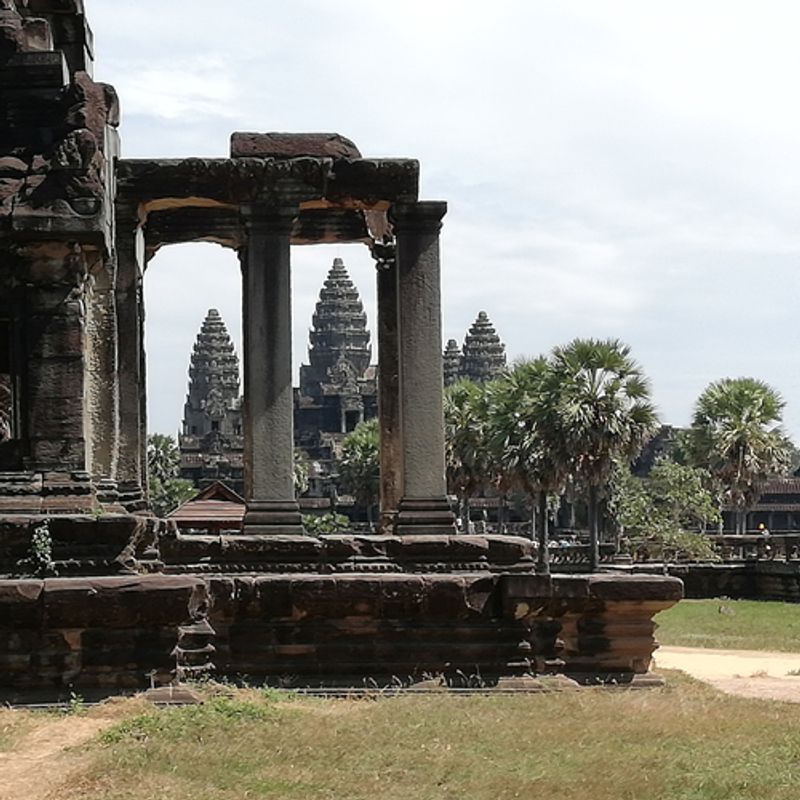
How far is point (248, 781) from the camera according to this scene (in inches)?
313

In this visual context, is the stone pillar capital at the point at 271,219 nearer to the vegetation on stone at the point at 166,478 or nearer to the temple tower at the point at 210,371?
the vegetation on stone at the point at 166,478

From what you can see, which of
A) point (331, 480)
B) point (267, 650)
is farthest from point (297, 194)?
point (331, 480)

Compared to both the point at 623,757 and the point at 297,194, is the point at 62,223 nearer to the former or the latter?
the point at 297,194

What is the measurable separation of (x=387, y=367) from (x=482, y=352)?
326ft

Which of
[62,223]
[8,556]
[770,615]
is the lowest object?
[770,615]

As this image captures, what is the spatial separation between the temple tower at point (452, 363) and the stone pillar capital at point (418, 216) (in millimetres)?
95371

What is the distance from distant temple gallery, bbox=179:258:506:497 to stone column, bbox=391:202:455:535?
263 feet

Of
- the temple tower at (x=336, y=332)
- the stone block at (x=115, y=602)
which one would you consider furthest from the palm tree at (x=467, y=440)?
the temple tower at (x=336, y=332)

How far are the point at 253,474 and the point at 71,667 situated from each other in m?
5.79

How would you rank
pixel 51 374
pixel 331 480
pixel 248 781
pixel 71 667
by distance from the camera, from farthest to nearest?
pixel 331 480 → pixel 51 374 → pixel 71 667 → pixel 248 781

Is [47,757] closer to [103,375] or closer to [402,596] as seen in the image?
[402,596]

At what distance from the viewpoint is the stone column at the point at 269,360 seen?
16.1m

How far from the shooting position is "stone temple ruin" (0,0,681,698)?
35.8 feet

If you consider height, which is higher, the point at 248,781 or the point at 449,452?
the point at 449,452
